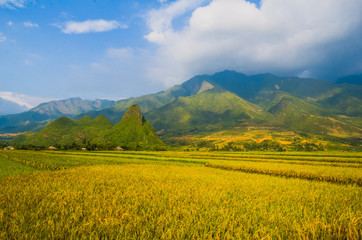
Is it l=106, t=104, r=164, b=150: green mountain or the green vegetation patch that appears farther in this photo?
l=106, t=104, r=164, b=150: green mountain

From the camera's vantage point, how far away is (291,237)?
4.56m

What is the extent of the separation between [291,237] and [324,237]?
3.05 ft

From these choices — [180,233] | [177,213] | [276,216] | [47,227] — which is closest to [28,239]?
[47,227]

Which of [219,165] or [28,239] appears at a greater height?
[28,239]

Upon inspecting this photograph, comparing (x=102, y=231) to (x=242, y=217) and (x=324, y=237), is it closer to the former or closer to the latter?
(x=242, y=217)

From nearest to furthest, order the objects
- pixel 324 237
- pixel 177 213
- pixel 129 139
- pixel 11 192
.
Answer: pixel 324 237, pixel 177 213, pixel 11 192, pixel 129 139

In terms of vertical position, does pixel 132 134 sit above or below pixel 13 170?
below

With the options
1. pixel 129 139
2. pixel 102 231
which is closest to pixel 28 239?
pixel 102 231

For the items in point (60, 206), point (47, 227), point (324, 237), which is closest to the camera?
point (47, 227)

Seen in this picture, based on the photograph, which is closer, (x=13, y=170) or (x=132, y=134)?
(x=13, y=170)

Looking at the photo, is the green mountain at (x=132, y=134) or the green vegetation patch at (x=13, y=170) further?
the green mountain at (x=132, y=134)

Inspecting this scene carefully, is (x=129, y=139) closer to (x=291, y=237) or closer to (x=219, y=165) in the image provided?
(x=219, y=165)

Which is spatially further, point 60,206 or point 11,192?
point 11,192

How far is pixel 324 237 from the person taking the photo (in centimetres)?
454
